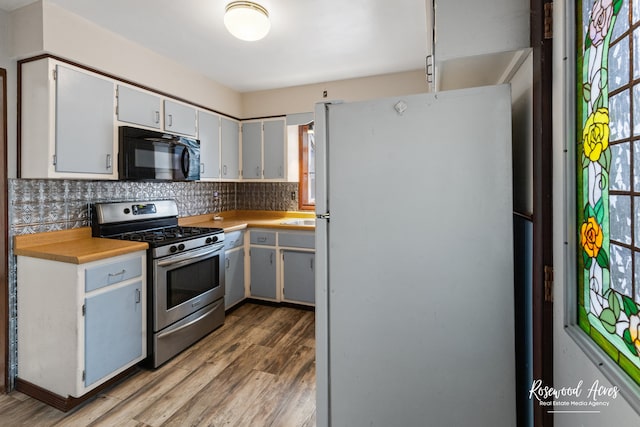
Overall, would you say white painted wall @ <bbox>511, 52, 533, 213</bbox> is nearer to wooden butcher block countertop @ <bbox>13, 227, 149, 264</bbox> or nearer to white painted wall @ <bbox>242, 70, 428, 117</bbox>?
white painted wall @ <bbox>242, 70, 428, 117</bbox>

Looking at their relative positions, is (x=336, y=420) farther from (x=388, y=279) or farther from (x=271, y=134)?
(x=271, y=134)

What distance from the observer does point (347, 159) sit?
52.8 inches

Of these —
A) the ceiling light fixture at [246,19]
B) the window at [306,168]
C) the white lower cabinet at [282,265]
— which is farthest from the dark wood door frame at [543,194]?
the window at [306,168]

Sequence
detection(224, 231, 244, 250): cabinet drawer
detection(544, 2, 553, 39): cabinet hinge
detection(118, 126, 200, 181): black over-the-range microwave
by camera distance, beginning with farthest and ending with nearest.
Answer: detection(224, 231, 244, 250): cabinet drawer → detection(118, 126, 200, 181): black over-the-range microwave → detection(544, 2, 553, 39): cabinet hinge

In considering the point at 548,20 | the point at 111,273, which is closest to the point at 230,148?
the point at 111,273

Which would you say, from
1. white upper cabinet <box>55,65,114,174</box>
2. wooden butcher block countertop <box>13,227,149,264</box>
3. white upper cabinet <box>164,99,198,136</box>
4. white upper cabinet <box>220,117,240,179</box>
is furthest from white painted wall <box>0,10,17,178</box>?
white upper cabinet <box>220,117,240,179</box>

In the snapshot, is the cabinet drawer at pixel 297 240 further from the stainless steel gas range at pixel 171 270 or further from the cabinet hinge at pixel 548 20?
the cabinet hinge at pixel 548 20

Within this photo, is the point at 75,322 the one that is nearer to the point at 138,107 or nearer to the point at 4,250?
the point at 4,250

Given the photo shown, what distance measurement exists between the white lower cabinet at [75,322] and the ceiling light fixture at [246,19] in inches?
64.3

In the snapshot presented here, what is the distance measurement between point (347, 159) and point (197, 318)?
208 centimetres

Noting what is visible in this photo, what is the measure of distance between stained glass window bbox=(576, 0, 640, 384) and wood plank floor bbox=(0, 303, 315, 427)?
1559 mm

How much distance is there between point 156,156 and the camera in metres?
2.62

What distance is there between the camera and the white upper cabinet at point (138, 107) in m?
2.44

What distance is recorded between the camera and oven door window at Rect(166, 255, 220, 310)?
2416 mm
